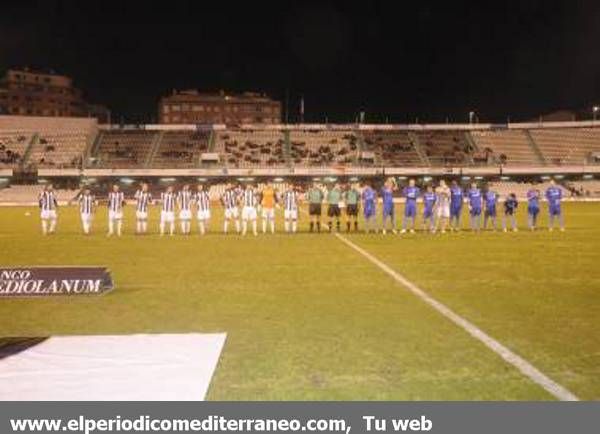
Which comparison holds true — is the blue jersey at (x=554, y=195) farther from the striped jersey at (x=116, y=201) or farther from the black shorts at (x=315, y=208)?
the striped jersey at (x=116, y=201)

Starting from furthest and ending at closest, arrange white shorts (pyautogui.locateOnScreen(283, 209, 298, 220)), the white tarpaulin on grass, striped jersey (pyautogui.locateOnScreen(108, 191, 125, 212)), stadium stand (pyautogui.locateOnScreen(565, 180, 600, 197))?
stadium stand (pyautogui.locateOnScreen(565, 180, 600, 197)), white shorts (pyautogui.locateOnScreen(283, 209, 298, 220)), striped jersey (pyautogui.locateOnScreen(108, 191, 125, 212)), the white tarpaulin on grass

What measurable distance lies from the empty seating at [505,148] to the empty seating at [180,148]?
27.3 metres

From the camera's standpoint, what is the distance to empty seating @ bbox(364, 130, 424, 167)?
6625 cm

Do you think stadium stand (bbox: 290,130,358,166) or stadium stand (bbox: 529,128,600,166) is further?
stadium stand (bbox: 290,130,358,166)

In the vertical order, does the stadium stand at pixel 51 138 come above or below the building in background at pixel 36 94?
below

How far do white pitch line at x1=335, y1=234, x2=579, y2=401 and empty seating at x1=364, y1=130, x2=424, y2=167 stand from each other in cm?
5418

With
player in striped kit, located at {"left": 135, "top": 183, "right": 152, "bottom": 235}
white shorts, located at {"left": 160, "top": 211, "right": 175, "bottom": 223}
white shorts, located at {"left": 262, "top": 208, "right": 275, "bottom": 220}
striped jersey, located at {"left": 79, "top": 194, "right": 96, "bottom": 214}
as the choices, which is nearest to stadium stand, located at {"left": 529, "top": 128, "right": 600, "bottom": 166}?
white shorts, located at {"left": 262, "top": 208, "right": 275, "bottom": 220}

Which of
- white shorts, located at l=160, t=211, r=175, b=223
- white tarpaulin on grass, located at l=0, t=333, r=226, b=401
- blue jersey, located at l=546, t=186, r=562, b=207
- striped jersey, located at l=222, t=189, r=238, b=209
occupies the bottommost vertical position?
white tarpaulin on grass, located at l=0, t=333, r=226, b=401

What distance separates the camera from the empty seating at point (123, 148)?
6500 centimetres

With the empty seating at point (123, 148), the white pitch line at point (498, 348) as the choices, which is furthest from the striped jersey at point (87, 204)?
the empty seating at point (123, 148)

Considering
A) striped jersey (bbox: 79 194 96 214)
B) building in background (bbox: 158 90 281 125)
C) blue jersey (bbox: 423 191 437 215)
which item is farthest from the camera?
building in background (bbox: 158 90 281 125)

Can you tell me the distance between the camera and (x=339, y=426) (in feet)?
17.1

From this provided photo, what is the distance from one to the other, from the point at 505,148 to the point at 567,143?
6.14 metres

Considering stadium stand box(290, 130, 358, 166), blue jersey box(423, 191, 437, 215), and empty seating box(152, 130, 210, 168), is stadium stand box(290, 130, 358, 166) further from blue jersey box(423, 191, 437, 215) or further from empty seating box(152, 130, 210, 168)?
blue jersey box(423, 191, 437, 215)
